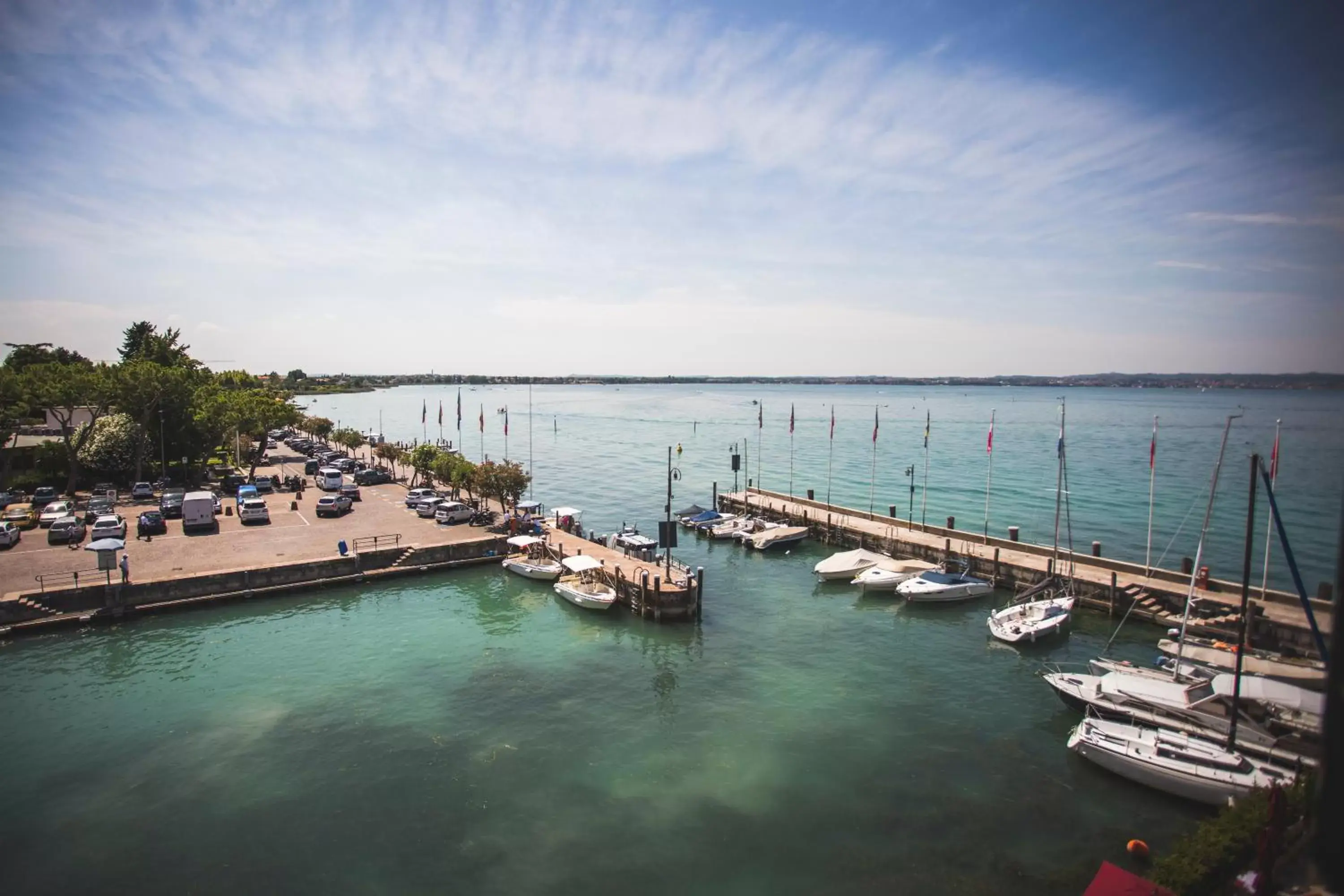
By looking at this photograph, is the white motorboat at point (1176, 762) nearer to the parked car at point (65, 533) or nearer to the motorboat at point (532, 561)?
the motorboat at point (532, 561)

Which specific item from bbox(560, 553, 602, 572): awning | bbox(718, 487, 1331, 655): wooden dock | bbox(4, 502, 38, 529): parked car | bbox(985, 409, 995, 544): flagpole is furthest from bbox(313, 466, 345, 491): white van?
bbox(985, 409, 995, 544): flagpole

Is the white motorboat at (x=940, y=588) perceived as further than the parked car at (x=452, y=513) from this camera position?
No

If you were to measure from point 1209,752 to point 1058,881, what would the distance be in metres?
7.61

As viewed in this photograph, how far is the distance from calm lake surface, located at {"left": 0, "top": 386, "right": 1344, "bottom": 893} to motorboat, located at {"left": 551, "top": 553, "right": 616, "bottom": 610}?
30.6 inches

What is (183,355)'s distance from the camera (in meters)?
94.1

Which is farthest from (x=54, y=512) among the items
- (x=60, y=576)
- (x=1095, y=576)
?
(x=1095, y=576)

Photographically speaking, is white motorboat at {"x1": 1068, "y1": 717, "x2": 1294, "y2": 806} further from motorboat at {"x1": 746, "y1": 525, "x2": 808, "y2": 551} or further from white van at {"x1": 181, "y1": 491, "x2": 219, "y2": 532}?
white van at {"x1": 181, "y1": 491, "x2": 219, "y2": 532}

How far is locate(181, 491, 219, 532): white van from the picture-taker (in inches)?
1839

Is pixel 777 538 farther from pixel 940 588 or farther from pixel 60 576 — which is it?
pixel 60 576

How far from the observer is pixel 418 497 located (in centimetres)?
5672

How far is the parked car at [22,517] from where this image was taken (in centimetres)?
4691

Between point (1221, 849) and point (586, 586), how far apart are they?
2893cm

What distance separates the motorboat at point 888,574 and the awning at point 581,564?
15163mm

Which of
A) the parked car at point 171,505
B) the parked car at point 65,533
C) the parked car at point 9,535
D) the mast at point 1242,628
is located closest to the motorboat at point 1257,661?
the mast at point 1242,628
